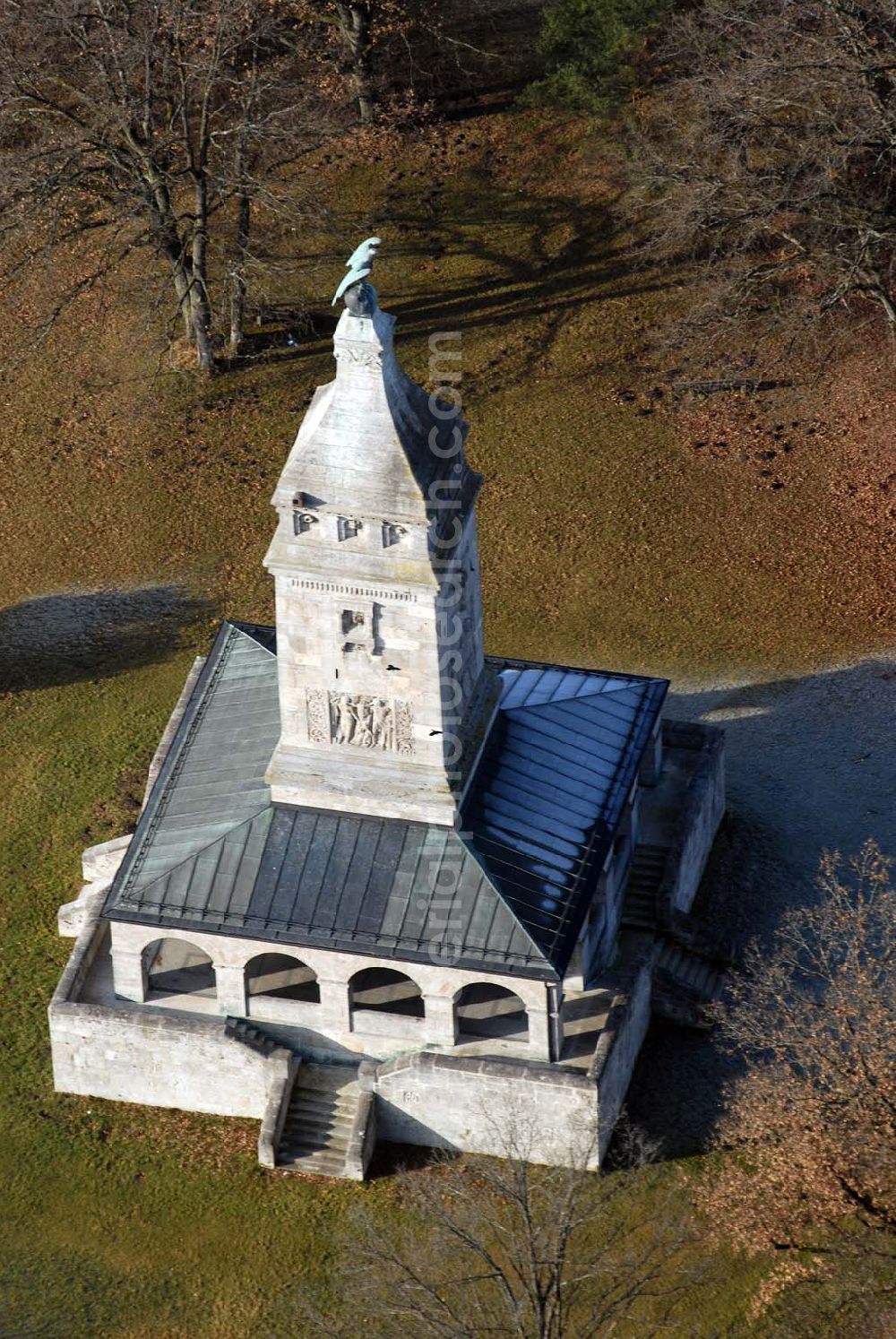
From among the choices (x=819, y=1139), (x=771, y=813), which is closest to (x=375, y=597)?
(x=819, y=1139)

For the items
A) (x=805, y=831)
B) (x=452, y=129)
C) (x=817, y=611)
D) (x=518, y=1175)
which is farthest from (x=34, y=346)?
(x=518, y=1175)

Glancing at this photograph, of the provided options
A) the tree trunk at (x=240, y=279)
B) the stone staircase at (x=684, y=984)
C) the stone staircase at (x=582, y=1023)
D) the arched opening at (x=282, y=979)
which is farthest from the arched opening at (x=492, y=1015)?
the tree trunk at (x=240, y=279)

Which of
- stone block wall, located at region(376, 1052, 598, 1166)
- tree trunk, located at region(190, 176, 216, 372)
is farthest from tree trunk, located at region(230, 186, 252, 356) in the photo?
stone block wall, located at region(376, 1052, 598, 1166)

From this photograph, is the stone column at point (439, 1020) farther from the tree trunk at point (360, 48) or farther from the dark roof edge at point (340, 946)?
the tree trunk at point (360, 48)

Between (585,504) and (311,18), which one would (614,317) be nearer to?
(585,504)

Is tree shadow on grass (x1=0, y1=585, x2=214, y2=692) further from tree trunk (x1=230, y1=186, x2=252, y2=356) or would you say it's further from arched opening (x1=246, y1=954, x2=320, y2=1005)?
arched opening (x1=246, y1=954, x2=320, y2=1005)

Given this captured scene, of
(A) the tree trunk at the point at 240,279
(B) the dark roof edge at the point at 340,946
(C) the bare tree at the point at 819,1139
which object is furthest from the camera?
(A) the tree trunk at the point at 240,279

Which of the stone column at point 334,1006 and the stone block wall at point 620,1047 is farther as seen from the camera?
the stone column at point 334,1006
